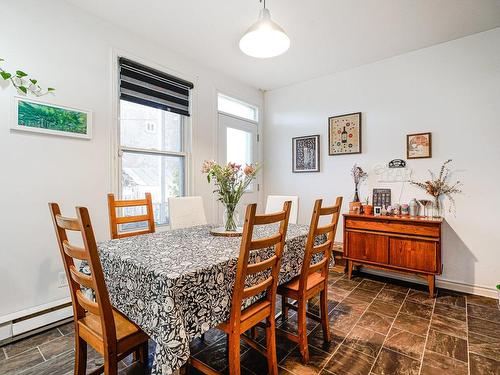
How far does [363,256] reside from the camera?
10.4 ft

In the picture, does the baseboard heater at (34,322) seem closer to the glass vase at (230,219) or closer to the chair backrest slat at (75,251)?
the chair backrest slat at (75,251)

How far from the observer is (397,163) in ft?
11.0

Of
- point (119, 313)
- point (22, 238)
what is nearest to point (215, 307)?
point (119, 313)

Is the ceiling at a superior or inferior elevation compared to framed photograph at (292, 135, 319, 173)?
superior

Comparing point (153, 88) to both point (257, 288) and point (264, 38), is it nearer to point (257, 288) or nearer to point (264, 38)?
point (264, 38)

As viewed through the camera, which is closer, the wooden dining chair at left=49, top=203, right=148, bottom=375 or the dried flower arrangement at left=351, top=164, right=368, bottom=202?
the wooden dining chair at left=49, top=203, right=148, bottom=375

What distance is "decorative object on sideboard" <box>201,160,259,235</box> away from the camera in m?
1.97

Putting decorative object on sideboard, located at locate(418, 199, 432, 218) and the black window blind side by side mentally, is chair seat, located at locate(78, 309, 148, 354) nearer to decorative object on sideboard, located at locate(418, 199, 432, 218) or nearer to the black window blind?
the black window blind

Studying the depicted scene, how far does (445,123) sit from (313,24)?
186cm

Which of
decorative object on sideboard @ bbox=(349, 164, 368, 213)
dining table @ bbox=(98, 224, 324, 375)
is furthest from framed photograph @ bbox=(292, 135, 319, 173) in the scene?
dining table @ bbox=(98, 224, 324, 375)

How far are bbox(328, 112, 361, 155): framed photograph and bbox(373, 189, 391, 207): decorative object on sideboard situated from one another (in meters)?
0.60

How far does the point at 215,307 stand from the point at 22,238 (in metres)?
1.89

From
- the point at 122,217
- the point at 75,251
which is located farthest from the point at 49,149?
the point at 75,251

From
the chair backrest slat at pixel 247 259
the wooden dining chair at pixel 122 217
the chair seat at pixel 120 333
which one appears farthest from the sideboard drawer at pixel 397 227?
the chair seat at pixel 120 333
